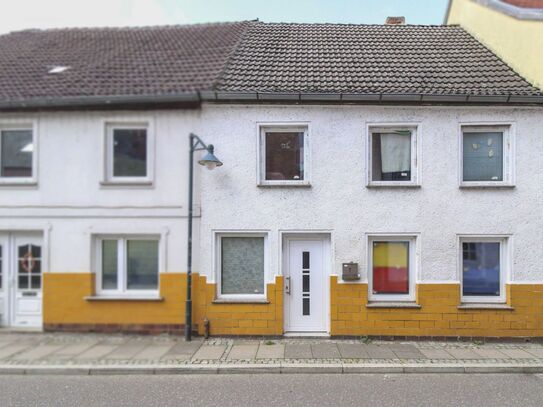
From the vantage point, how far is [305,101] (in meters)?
7.00

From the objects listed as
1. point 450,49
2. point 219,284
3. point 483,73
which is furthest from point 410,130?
point 219,284

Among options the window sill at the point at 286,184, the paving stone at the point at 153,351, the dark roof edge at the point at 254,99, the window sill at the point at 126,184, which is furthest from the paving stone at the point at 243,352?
the dark roof edge at the point at 254,99

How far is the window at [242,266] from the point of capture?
7.13 m

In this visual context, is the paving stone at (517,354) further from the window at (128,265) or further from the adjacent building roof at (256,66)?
the window at (128,265)

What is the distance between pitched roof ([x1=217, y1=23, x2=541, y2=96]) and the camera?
7.05m

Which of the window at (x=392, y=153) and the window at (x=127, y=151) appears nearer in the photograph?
the window at (x=392, y=153)

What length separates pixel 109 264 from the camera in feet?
24.0

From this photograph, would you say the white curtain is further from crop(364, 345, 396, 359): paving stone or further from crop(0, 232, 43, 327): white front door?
crop(0, 232, 43, 327): white front door

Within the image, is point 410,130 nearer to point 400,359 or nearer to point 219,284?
point 400,359

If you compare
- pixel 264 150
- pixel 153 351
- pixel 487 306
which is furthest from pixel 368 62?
pixel 153 351

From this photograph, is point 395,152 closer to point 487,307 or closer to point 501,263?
point 501,263

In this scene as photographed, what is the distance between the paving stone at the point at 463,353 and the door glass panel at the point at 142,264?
5980 millimetres

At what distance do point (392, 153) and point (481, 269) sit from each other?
10.0 feet

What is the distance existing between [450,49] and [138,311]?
32.1ft
